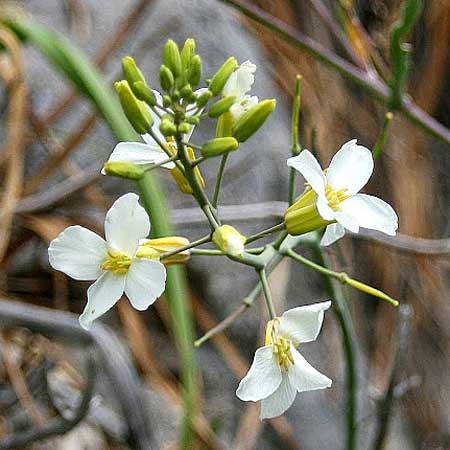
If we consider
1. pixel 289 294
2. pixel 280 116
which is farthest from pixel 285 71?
pixel 289 294

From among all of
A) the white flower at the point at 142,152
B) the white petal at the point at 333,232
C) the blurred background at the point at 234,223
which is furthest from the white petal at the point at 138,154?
the blurred background at the point at 234,223

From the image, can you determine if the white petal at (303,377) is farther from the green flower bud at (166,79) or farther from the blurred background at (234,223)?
the blurred background at (234,223)

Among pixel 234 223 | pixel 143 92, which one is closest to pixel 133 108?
pixel 143 92

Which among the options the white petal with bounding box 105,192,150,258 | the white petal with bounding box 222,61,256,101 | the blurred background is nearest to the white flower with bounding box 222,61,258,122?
the white petal with bounding box 222,61,256,101

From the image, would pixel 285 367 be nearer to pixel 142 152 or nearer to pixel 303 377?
pixel 303 377

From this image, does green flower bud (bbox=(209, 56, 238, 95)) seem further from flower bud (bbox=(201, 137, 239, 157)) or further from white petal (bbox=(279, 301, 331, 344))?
white petal (bbox=(279, 301, 331, 344))

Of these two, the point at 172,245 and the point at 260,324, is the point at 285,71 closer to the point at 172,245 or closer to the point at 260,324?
the point at 260,324

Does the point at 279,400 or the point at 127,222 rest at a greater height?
the point at 127,222
